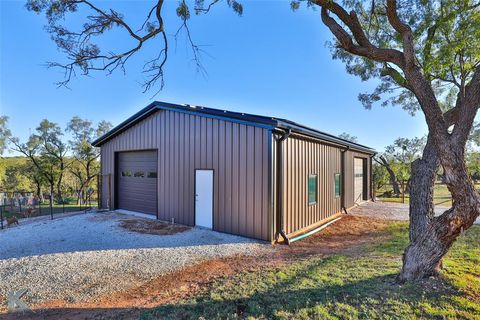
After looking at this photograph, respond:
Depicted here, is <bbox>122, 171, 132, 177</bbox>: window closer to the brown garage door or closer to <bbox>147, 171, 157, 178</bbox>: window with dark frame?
the brown garage door

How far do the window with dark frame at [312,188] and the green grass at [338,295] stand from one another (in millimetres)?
3674

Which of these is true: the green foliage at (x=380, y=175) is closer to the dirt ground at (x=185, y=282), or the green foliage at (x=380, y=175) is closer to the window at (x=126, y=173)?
the dirt ground at (x=185, y=282)

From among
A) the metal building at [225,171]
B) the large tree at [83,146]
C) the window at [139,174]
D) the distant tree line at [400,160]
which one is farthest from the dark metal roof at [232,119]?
the large tree at [83,146]

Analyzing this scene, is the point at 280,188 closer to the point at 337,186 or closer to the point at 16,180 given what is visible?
the point at 337,186

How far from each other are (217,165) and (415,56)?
520cm

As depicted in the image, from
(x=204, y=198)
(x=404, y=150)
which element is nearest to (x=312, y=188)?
(x=204, y=198)

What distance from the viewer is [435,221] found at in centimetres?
353

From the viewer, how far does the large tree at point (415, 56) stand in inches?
132

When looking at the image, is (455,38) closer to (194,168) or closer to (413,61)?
(413,61)

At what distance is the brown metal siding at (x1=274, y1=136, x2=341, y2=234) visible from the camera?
23.2 ft

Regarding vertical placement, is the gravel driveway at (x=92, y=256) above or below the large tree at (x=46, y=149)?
below

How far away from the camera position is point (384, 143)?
25.7m

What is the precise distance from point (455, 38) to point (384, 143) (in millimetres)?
21147

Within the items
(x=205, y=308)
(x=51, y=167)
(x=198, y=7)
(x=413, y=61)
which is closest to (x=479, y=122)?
(x=413, y=61)
